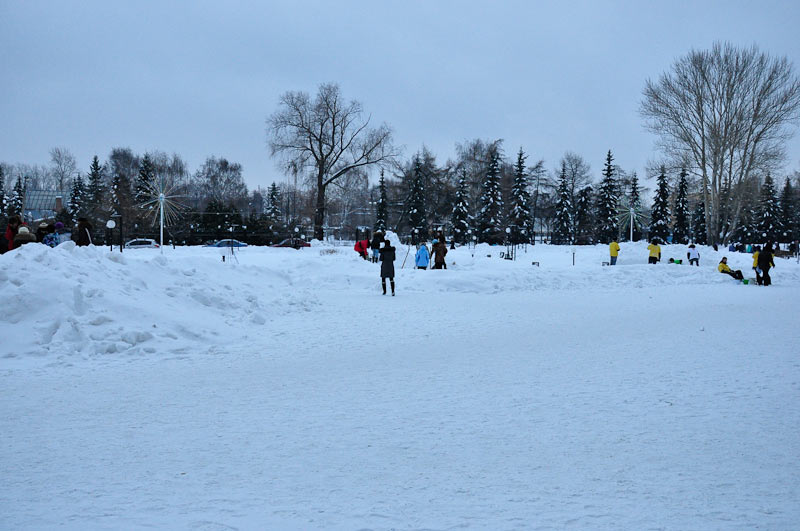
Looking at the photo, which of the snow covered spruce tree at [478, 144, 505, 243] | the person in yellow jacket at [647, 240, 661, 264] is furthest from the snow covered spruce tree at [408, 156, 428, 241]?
the person in yellow jacket at [647, 240, 661, 264]

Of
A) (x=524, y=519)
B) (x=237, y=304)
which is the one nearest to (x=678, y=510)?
(x=524, y=519)

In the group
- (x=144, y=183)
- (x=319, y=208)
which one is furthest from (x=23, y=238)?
(x=144, y=183)

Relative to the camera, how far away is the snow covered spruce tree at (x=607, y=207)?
202 feet

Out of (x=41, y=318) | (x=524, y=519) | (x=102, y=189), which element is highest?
(x=102, y=189)

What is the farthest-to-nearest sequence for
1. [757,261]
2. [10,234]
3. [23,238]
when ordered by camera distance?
[757,261], [10,234], [23,238]

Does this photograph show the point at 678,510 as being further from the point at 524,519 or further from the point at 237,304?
the point at 237,304

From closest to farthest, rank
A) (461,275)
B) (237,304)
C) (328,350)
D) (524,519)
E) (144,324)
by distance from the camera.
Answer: (524,519)
(328,350)
(144,324)
(237,304)
(461,275)

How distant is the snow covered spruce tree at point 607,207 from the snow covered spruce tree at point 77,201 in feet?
178

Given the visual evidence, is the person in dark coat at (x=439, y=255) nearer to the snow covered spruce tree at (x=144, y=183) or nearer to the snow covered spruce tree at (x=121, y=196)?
the snow covered spruce tree at (x=121, y=196)

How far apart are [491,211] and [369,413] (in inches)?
1991

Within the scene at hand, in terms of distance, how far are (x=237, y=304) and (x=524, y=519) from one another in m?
9.37

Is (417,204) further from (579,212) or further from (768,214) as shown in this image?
(768,214)

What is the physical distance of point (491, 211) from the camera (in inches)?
2142

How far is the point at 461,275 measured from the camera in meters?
19.3
